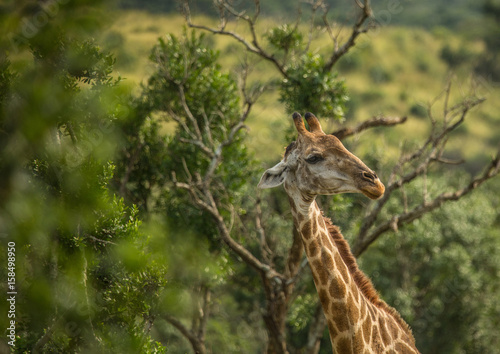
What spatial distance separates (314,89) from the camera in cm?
1092

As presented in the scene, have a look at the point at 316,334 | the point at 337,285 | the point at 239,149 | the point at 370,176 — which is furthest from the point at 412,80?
the point at 370,176

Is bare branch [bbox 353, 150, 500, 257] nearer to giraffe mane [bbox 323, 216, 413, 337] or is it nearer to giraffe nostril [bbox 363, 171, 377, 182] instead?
giraffe mane [bbox 323, 216, 413, 337]

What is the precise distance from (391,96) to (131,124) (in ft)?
187

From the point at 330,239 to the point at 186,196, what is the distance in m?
6.35

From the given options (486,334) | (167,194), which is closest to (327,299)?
(167,194)

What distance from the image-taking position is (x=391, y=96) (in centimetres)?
6569

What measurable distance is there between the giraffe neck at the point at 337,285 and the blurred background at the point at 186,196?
2.32m

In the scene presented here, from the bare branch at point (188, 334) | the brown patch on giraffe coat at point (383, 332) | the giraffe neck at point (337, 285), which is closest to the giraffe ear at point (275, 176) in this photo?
the giraffe neck at point (337, 285)

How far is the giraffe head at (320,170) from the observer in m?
5.95

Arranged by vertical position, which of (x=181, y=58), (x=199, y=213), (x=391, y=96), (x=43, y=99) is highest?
(x=391, y=96)

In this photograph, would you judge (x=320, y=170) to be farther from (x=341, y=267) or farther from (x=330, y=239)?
(x=341, y=267)

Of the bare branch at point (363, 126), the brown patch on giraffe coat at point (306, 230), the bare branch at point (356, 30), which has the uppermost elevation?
the bare branch at point (356, 30)

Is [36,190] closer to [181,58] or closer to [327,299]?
[327,299]

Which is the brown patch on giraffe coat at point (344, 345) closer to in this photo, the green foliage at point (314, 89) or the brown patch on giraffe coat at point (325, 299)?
the brown patch on giraffe coat at point (325, 299)
